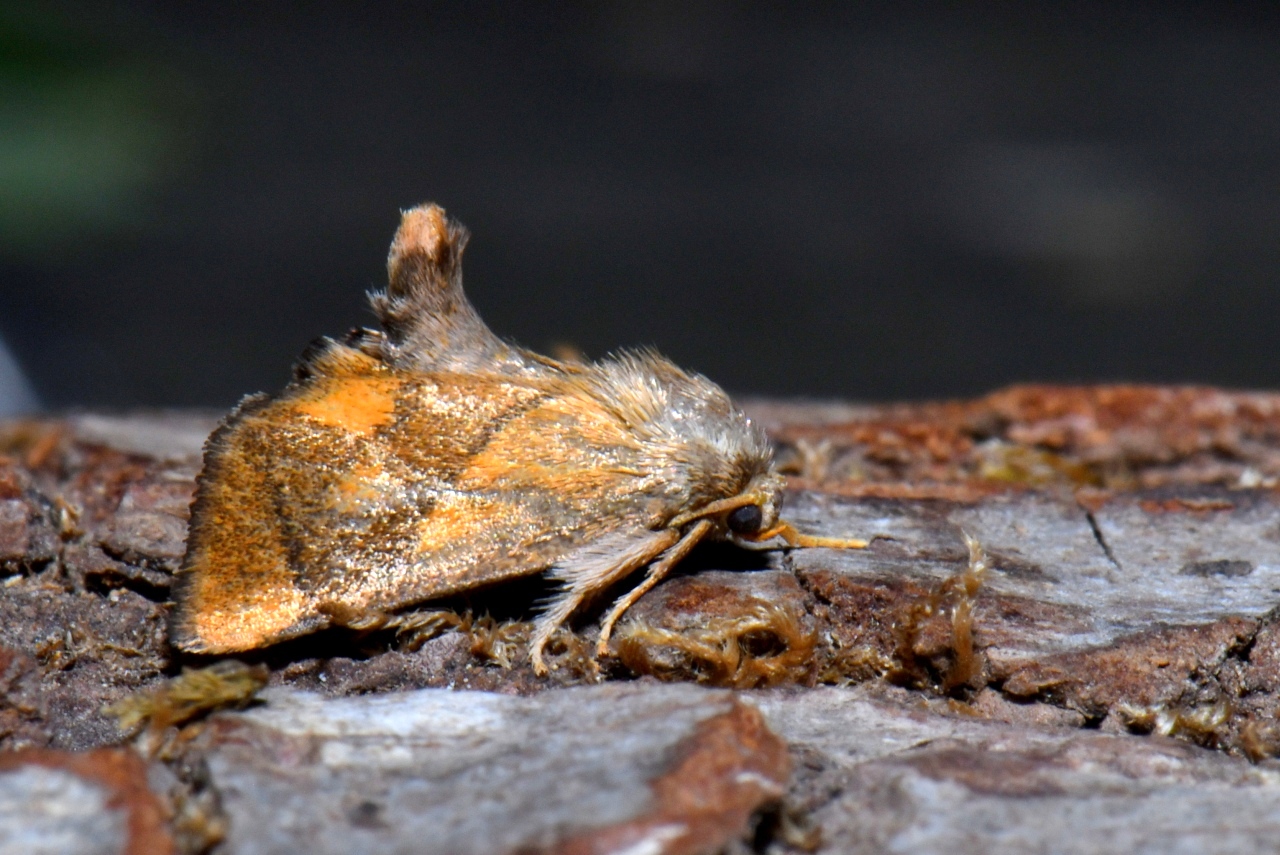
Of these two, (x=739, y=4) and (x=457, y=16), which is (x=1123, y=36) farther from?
(x=457, y=16)

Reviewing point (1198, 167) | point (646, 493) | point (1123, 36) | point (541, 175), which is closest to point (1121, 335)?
point (1198, 167)

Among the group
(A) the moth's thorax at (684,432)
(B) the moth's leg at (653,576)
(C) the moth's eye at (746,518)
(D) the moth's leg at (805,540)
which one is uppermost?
(A) the moth's thorax at (684,432)

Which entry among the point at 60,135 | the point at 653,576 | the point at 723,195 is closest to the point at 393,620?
the point at 653,576

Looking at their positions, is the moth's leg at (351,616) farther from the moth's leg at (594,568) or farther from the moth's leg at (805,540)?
the moth's leg at (805,540)

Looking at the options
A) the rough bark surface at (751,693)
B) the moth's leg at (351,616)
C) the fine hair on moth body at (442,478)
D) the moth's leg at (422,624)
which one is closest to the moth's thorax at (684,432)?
the fine hair on moth body at (442,478)

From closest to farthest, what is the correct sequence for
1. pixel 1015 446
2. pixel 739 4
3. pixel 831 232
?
pixel 1015 446 < pixel 831 232 < pixel 739 4
